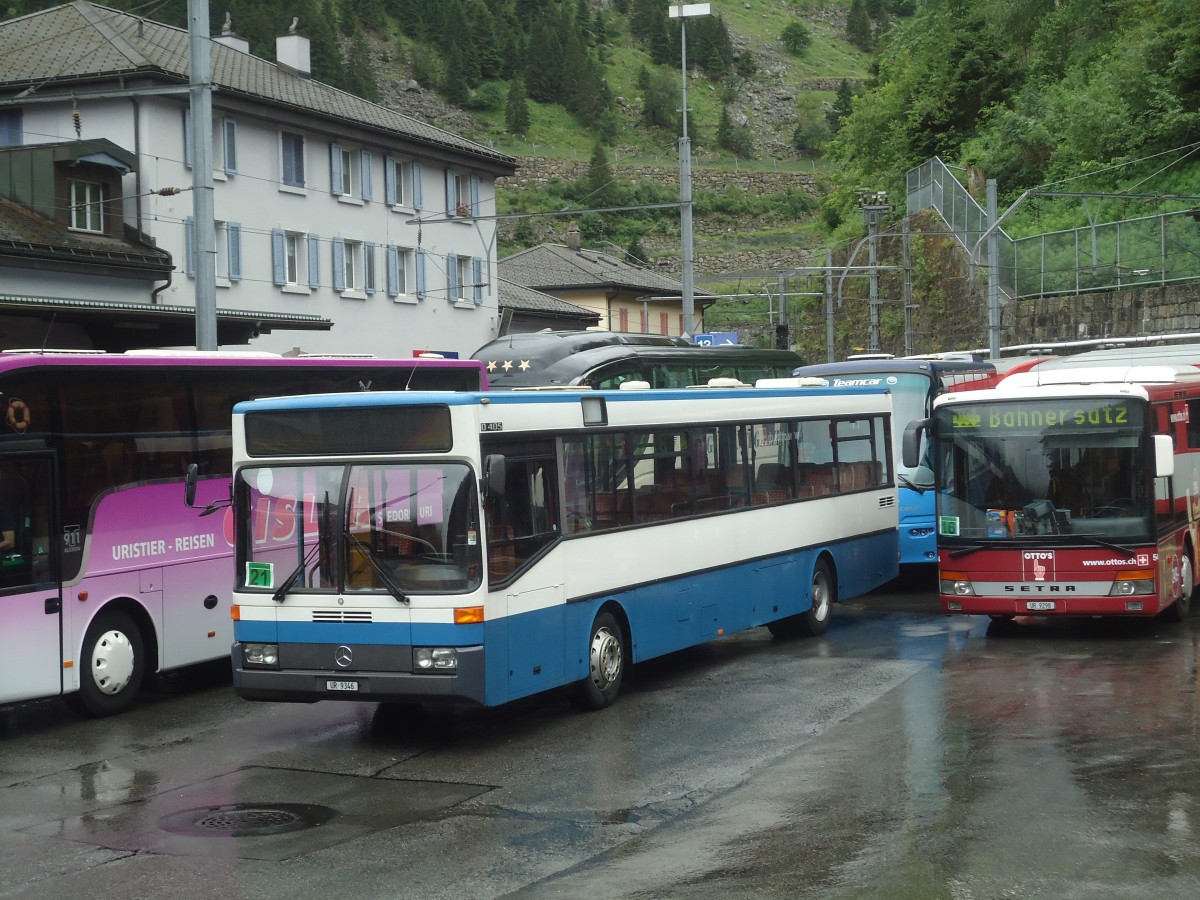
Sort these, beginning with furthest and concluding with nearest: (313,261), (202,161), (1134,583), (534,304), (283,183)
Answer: (534,304), (313,261), (283,183), (202,161), (1134,583)

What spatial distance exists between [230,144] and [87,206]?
690 centimetres

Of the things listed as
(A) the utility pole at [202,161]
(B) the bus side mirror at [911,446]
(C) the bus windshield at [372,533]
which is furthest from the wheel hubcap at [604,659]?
(A) the utility pole at [202,161]

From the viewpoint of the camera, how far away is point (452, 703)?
36.7 ft

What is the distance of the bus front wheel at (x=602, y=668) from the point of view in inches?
505

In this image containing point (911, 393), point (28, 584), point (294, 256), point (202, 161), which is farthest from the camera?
point (294, 256)

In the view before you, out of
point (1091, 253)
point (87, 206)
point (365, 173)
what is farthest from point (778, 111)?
point (87, 206)

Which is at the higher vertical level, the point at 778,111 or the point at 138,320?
the point at 778,111

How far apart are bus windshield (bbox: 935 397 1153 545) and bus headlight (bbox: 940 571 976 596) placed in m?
0.35

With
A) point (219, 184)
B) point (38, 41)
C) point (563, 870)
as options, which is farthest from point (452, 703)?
point (38, 41)

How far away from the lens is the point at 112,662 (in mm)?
13672

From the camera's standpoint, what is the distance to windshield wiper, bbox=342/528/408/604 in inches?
442

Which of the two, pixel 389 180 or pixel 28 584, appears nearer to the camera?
pixel 28 584

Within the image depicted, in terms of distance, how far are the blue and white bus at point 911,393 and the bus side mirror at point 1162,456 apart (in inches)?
150

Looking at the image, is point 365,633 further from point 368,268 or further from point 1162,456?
point 368,268
